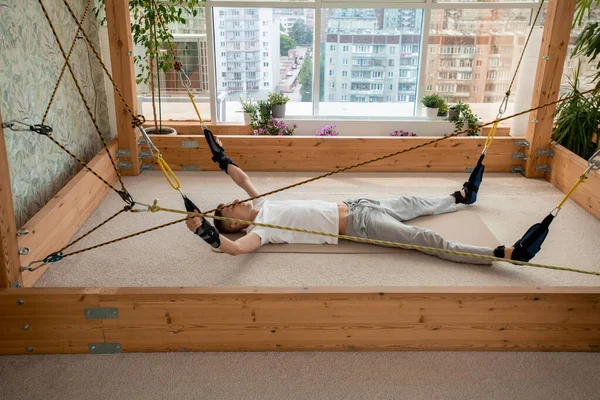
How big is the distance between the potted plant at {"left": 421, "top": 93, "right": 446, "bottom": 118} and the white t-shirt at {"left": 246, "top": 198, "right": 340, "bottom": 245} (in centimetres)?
279

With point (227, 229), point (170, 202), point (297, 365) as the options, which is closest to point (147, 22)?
point (170, 202)

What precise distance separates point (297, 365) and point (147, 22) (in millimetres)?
3385

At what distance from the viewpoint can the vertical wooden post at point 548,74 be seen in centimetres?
416

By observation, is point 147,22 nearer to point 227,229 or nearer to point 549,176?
point 227,229

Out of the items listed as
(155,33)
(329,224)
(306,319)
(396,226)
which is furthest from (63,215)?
(155,33)

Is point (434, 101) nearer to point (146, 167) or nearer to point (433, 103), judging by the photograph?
point (433, 103)

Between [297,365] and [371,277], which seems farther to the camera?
[371,277]

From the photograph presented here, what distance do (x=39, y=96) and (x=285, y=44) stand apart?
2.78m

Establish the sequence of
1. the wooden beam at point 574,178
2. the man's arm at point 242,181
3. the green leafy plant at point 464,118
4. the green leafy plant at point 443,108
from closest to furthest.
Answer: the man's arm at point 242,181
the wooden beam at point 574,178
the green leafy plant at point 464,118
the green leafy plant at point 443,108

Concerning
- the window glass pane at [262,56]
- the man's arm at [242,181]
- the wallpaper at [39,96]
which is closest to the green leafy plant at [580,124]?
the window glass pane at [262,56]

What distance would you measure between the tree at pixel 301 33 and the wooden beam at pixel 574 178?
2519 millimetres

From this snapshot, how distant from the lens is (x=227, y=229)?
3211mm

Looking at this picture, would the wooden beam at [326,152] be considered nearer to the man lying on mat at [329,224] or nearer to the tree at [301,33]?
the man lying on mat at [329,224]

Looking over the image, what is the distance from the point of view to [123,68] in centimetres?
427
